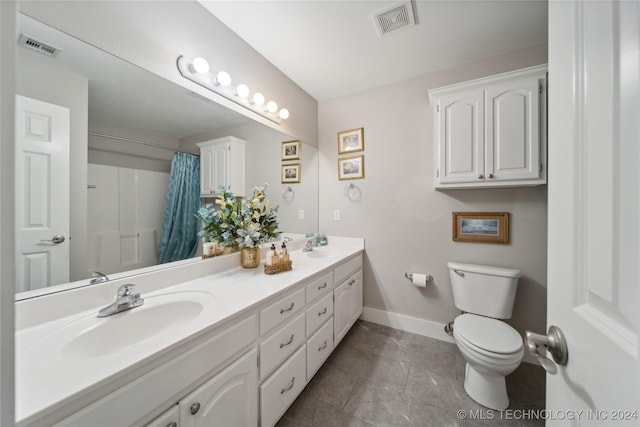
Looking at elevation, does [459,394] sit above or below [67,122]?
below

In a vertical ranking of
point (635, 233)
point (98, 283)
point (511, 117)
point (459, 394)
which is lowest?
point (459, 394)

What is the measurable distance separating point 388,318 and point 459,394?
0.81 m

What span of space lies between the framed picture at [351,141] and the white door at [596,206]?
1.79 m

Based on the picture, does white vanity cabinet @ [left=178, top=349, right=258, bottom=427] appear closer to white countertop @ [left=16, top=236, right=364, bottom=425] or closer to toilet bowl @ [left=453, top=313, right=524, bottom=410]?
white countertop @ [left=16, top=236, right=364, bottom=425]

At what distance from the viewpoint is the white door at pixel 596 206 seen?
30 cm

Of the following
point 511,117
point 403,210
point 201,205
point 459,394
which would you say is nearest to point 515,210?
point 511,117

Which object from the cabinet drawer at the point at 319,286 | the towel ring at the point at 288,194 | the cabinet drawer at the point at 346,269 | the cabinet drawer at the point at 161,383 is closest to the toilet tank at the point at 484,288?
the cabinet drawer at the point at 346,269

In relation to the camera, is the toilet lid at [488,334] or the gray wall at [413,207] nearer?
the toilet lid at [488,334]

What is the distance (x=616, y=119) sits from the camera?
333 millimetres

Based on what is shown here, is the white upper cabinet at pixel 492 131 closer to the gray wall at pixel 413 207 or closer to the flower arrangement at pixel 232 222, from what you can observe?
the gray wall at pixel 413 207

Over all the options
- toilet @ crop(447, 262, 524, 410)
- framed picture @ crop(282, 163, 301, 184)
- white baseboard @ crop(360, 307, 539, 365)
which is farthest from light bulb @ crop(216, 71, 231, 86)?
white baseboard @ crop(360, 307, 539, 365)

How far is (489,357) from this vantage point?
1.24 metres

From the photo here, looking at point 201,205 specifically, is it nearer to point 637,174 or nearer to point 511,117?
point 637,174

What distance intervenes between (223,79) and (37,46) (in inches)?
30.0
